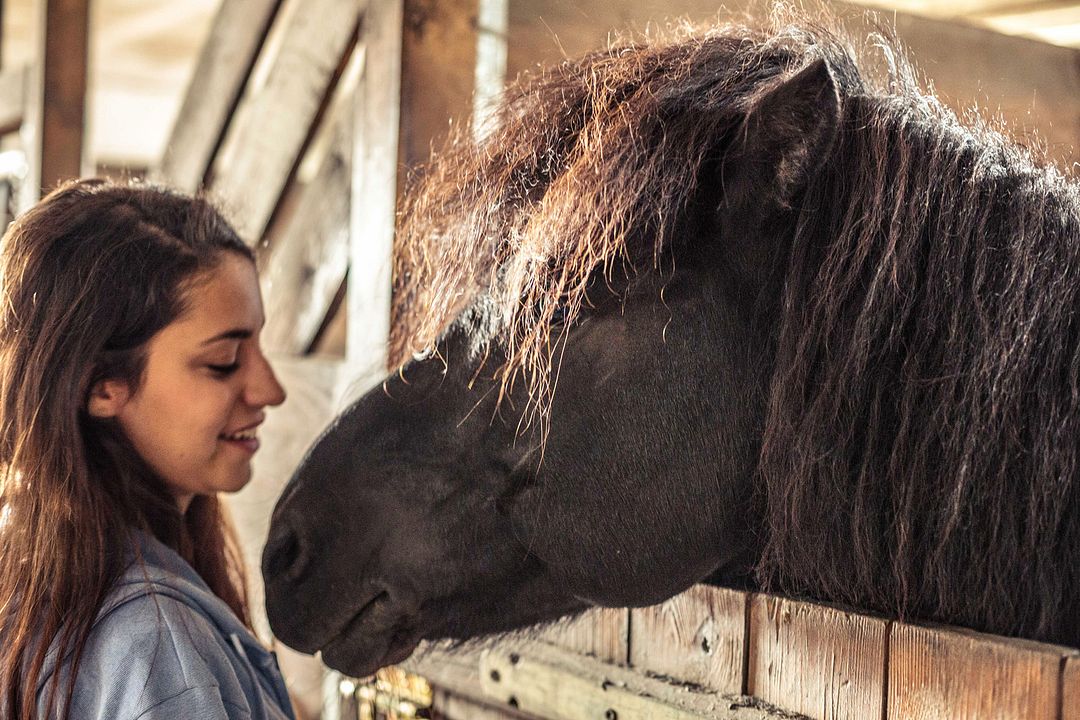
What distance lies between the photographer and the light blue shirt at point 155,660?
98 centimetres

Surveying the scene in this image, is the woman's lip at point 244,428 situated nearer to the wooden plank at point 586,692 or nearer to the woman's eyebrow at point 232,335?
the woman's eyebrow at point 232,335

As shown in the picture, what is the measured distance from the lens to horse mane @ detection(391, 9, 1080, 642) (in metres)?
0.89

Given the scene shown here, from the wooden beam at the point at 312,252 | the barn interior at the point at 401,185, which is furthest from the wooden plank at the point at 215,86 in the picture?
the wooden beam at the point at 312,252

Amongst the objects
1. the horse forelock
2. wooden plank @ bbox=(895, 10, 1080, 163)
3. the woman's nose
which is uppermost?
wooden plank @ bbox=(895, 10, 1080, 163)

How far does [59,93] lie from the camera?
2846 mm

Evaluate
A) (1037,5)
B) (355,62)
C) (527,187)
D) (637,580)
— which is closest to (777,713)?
(637,580)

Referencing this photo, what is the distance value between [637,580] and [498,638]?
21 centimetres

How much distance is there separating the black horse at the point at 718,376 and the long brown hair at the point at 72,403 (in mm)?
204

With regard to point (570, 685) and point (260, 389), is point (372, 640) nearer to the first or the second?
point (570, 685)

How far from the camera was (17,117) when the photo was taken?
121 inches

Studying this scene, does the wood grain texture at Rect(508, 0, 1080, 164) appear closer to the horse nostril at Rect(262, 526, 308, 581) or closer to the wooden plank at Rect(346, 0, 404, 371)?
the wooden plank at Rect(346, 0, 404, 371)

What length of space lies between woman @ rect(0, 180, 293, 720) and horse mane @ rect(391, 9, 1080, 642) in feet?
1.33

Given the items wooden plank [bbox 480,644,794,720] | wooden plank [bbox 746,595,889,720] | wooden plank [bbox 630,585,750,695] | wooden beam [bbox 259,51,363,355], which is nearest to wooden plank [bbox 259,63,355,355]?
wooden beam [bbox 259,51,363,355]

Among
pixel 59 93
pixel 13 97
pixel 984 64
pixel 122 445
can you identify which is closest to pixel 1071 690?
pixel 122 445
